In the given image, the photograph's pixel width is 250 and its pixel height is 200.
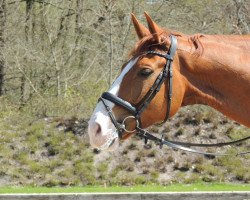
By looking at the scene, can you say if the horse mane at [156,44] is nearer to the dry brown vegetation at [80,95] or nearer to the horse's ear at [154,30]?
the horse's ear at [154,30]

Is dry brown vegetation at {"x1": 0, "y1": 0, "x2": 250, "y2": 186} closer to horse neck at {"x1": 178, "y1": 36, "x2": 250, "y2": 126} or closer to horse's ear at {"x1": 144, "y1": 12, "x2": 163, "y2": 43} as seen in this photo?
horse neck at {"x1": 178, "y1": 36, "x2": 250, "y2": 126}

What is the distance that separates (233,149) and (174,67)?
13.8 meters

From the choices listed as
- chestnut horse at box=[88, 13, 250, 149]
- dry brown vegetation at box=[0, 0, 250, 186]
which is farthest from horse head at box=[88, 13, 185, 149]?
dry brown vegetation at box=[0, 0, 250, 186]

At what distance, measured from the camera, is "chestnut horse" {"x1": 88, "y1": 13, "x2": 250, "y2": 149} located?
15.1 feet

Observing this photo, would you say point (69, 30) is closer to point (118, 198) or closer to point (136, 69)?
point (118, 198)

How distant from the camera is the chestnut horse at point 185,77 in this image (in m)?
4.61

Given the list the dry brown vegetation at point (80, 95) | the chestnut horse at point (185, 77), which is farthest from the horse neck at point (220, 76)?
the dry brown vegetation at point (80, 95)

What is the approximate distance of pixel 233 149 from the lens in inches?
712

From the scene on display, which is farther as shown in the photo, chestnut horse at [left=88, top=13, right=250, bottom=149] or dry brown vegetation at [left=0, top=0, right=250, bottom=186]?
dry brown vegetation at [left=0, top=0, right=250, bottom=186]

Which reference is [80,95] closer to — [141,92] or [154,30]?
[154,30]

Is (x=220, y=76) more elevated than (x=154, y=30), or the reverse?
(x=154, y=30)

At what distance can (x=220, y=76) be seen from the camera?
15.5 ft

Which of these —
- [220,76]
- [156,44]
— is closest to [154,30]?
[156,44]

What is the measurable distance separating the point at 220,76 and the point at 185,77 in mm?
264
